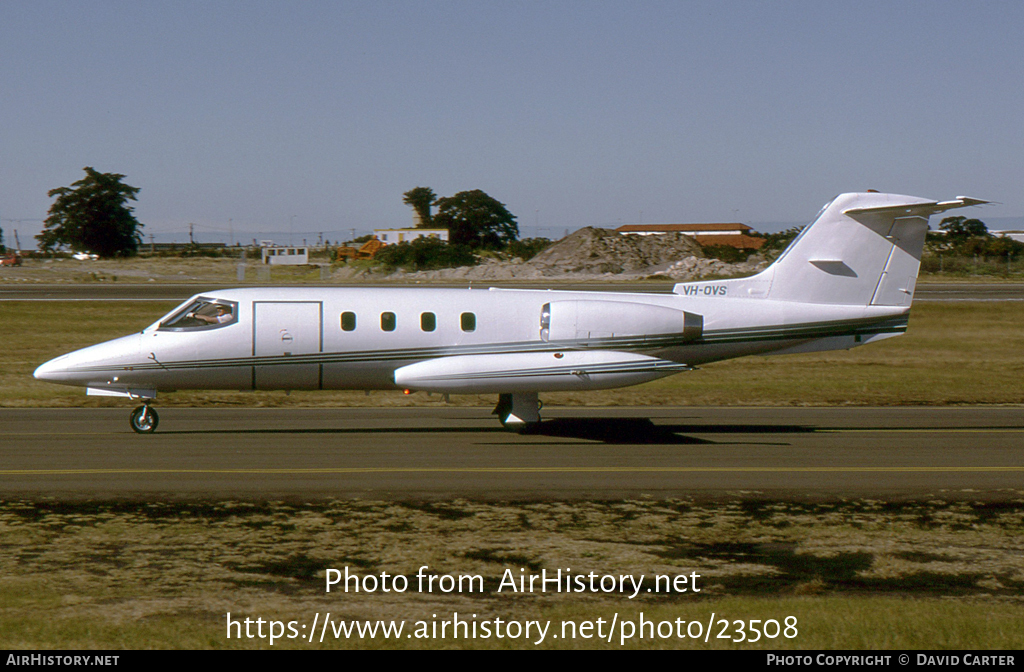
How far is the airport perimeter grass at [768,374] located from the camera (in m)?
27.0

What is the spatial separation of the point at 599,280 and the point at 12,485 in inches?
2880

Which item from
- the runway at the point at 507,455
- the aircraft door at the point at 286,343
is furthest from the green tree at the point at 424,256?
the aircraft door at the point at 286,343

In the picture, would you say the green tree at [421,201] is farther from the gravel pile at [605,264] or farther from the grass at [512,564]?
the grass at [512,564]

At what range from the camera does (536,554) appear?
11531 millimetres

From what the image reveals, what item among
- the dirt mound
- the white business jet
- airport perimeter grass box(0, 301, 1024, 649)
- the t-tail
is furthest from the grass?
the dirt mound

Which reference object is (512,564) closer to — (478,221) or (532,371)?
(532,371)

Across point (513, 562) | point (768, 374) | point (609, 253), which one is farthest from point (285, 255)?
point (513, 562)

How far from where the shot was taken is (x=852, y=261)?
2114 cm

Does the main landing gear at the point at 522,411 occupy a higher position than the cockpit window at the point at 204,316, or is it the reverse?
the cockpit window at the point at 204,316

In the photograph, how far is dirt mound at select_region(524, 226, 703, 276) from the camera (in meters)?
94.9

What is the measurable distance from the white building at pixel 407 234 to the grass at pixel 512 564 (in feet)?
409

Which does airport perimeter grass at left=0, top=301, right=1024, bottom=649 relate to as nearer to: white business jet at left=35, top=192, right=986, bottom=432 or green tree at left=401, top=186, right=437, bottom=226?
white business jet at left=35, top=192, right=986, bottom=432

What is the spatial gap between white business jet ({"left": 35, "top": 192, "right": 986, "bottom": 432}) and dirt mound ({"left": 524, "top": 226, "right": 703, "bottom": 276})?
70410 millimetres

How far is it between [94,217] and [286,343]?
12054cm
